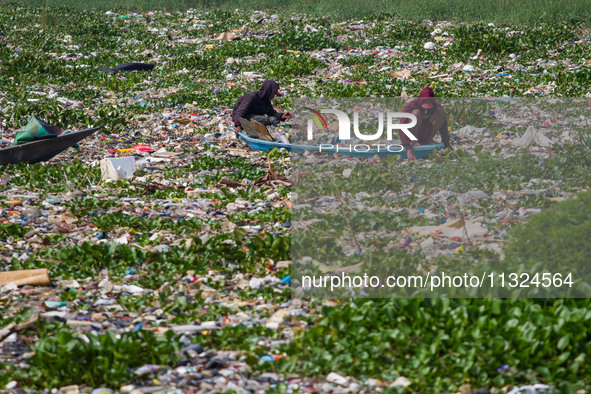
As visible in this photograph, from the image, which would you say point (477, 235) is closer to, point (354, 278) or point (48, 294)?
point (354, 278)

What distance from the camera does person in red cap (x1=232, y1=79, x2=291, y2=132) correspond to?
Result: 31.7 ft

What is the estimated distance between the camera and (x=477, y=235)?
552 cm

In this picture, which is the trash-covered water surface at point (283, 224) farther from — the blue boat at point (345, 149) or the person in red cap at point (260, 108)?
the person in red cap at point (260, 108)

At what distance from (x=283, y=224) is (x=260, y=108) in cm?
413

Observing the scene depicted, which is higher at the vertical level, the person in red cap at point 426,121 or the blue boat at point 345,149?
the person in red cap at point 426,121

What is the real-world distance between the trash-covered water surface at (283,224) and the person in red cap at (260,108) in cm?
29

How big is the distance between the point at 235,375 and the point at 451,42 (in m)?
12.3

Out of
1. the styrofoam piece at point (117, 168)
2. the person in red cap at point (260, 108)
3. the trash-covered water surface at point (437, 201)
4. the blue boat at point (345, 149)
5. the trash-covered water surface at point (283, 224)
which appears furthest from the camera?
the person in red cap at point (260, 108)

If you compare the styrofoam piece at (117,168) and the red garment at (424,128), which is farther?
the red garment at (424,128)

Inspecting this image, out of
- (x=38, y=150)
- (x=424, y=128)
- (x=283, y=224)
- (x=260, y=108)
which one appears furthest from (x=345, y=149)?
(x=38, y=150)

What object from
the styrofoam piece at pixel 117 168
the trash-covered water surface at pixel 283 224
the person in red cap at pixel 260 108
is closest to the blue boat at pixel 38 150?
the trash-covered water surface at pixel 283 224

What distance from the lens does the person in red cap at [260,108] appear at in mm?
9648

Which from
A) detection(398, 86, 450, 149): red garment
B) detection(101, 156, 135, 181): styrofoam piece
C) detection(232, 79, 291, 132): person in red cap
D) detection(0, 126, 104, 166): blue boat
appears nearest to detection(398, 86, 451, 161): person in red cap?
detection(398, 86, 450, 149): red garment

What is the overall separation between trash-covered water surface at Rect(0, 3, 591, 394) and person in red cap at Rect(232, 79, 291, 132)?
0.95 ft
